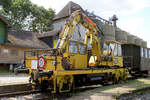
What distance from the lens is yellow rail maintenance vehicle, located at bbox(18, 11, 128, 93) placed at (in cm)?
762

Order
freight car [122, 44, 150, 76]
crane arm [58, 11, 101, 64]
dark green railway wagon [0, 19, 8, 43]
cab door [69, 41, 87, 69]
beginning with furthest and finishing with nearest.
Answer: dark green railway wagon [0, 19, 8, 43] < freight car [122, 44, 150, 76] < crane arm [58, 11, 101, 64] < cab door [69, 41, 87, 69]

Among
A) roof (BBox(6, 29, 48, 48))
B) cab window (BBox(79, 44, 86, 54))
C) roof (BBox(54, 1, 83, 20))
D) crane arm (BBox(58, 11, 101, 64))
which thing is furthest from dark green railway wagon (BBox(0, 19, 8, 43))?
cab window (BBox(79, 44, 86, 54))

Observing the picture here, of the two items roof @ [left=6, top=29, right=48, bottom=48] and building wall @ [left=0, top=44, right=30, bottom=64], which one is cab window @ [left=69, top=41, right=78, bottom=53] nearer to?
roof @ [left=6, top=29, right=48, bottom=48]

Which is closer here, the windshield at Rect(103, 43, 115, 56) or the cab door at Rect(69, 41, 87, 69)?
the cab door at Rect(69, 41, 87, 69)

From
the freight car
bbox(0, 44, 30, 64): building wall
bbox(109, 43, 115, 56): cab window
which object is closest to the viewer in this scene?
bbox(109, 43, 115, 56): cab window

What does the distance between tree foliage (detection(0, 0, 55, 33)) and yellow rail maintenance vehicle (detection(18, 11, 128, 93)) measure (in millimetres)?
30149

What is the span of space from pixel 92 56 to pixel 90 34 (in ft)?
4.82

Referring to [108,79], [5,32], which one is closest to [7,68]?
[5,32]

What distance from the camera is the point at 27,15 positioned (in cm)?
4138

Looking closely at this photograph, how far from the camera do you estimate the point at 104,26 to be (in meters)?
30.5

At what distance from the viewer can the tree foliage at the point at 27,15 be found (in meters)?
38.3

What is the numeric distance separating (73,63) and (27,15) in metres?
35.6

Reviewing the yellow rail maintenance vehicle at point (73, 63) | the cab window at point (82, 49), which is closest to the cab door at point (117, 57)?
the yellow rail maintenance vehicle at point (73, 63)

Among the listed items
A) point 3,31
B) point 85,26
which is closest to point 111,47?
point 85,26
